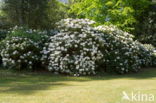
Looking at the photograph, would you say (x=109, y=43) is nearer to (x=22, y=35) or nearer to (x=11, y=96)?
(x=22, y=35)

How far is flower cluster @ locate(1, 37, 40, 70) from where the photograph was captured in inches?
432

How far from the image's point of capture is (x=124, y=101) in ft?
17.7

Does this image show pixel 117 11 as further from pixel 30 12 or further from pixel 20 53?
pixel 20 53

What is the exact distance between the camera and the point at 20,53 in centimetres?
1106

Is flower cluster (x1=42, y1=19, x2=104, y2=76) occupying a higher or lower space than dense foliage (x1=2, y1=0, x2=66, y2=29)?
lower

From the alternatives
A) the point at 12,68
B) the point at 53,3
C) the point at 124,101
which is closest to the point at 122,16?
the point at 53,3

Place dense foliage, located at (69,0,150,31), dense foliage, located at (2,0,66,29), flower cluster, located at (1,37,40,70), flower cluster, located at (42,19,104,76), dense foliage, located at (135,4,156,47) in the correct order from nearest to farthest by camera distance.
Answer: flower cluster, located at (42,19,104,76)
flower cluster, located at (1,37,40,70)
dense foliage, located at (69,0,150,31)
dense foliage, located at (135,4,156,47)
dense foliage, located at (2,0,66,29)

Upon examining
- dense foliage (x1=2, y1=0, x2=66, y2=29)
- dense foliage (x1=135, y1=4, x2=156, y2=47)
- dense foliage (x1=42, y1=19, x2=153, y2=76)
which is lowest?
dense foliage (x1=42, y1=19, x2=153, y2=76)

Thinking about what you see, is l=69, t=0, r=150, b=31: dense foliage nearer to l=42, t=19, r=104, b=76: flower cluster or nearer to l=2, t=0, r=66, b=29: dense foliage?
l=2, t=0, r=66, b=29: dense foliage

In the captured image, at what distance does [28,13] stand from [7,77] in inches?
525

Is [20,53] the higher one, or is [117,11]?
[117,11]

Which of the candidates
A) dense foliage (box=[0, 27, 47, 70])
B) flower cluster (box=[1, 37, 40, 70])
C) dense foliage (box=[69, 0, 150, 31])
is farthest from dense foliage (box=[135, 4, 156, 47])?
flower cluster (box=[1, 37, 40, 70])

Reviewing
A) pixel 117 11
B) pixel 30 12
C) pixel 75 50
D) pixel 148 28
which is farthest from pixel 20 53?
pixel 148 28

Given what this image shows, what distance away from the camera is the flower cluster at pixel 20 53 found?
432 inches
